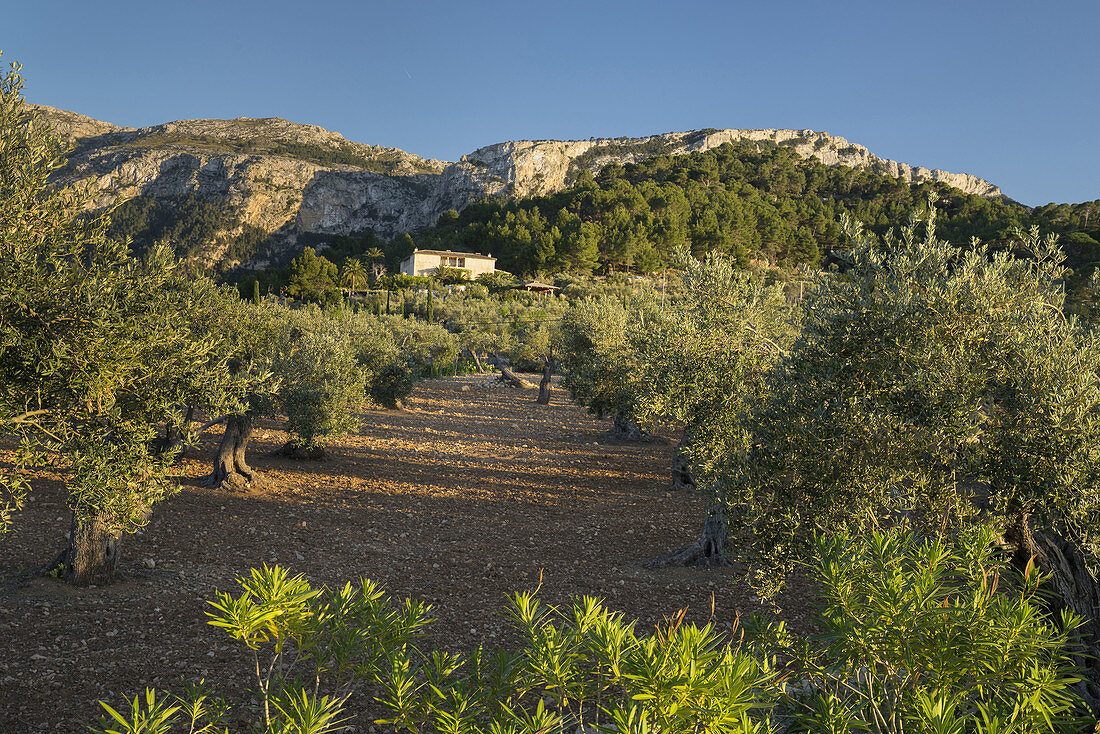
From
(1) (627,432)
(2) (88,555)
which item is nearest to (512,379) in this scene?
(1) (627,432)

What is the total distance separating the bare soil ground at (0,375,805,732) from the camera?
675 centimetres

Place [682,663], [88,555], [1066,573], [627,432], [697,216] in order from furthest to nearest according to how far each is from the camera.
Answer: [697,216]
[627,432]
[88,555]
[1066,573]
[682,663]

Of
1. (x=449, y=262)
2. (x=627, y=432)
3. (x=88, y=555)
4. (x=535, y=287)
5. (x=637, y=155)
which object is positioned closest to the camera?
(x=88, y=555)

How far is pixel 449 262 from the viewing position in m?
93.8

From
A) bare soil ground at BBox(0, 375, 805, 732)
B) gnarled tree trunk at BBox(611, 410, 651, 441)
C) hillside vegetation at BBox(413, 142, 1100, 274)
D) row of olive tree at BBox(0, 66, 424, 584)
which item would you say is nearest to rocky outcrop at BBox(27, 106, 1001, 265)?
hillside vegetation at BBox(413, 142, 1100, 274)

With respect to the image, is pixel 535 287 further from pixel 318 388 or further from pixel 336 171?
pixel 336 171

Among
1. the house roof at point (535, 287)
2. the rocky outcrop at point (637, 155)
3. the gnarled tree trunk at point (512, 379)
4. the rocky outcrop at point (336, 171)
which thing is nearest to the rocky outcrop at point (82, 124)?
the rocky outcrop at point (336, 171)

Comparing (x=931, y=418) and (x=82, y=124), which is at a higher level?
(x=82, y=124)

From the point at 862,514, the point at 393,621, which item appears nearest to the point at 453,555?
the point at 862,514

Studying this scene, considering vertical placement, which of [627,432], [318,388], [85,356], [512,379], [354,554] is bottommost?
[354,554]

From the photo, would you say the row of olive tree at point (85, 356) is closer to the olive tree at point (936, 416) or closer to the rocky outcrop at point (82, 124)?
the olive tree at point (936, 416)

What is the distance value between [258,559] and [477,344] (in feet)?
128

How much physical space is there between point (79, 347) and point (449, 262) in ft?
291

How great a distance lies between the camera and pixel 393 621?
118 inches
